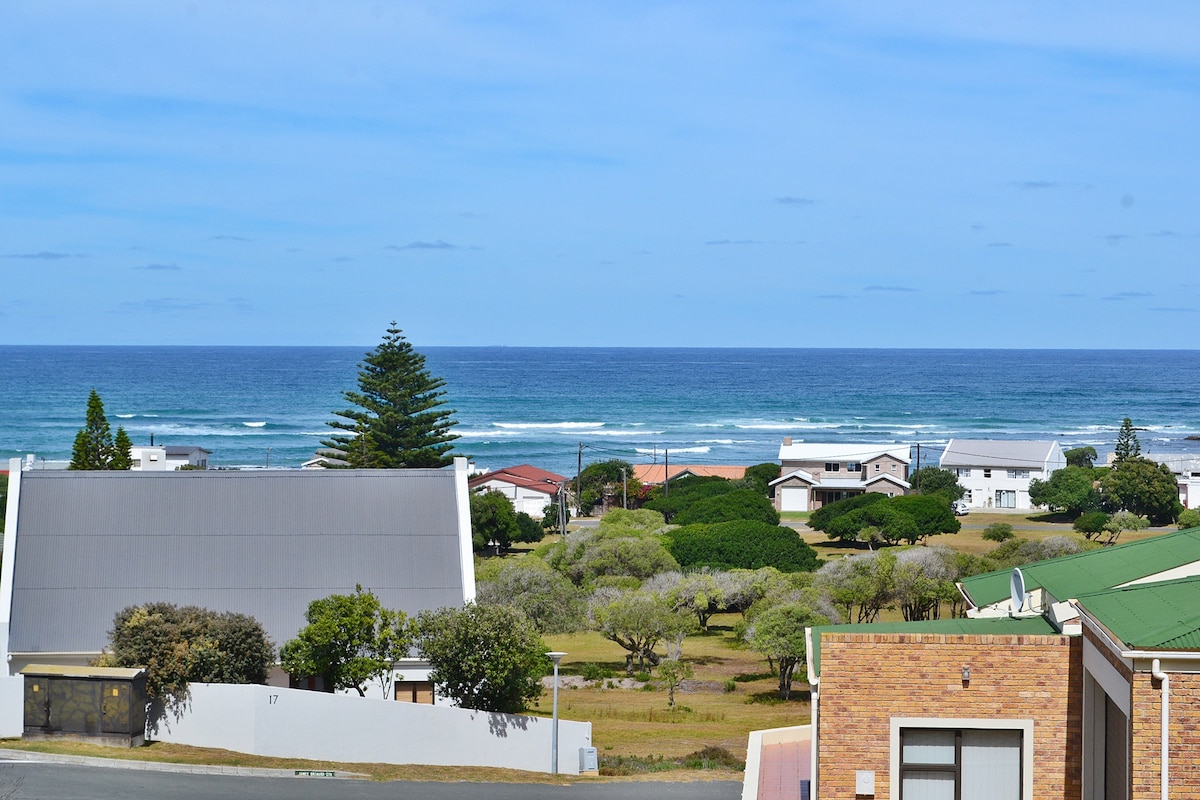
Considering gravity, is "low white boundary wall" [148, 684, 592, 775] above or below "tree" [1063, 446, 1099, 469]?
below

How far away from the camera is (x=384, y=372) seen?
160 feet

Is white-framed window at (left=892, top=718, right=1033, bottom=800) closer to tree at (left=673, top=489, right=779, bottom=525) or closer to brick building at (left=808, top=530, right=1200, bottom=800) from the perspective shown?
brick building at (left=808, top=530, right=1200, bottom=800)

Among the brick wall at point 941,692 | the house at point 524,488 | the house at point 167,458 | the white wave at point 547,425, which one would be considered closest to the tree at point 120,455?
the house at point 167,458

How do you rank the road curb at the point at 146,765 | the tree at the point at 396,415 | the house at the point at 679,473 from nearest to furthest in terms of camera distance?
the road curb at the point at 146,765, the tree at the point at 396,415, the house at the point at 679,473

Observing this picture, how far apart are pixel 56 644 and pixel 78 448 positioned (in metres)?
15.8

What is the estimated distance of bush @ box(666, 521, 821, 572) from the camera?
40.1 m

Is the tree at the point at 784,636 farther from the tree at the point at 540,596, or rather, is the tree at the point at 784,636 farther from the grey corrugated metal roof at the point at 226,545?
the grey corrugated metal roof at the point at 226,545

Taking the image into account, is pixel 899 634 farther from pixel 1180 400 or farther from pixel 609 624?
pixel 1180 400

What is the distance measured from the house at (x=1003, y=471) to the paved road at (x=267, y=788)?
62.1m

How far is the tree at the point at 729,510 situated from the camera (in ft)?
171

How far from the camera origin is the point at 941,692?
422 inches

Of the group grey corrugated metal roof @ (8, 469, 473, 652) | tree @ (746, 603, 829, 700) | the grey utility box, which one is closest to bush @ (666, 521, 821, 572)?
tree @ (746, 603, 829, 700)

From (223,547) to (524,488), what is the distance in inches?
1890

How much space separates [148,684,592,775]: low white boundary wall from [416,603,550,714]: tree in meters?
0.87
